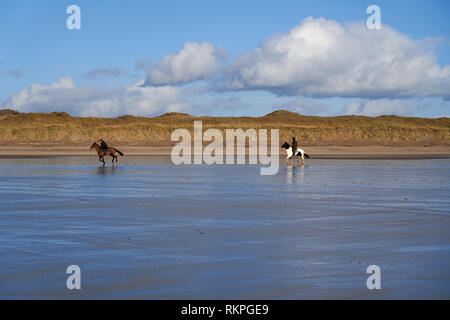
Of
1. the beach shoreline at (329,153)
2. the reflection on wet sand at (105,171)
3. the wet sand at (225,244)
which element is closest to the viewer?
the wet sand at (225,244)

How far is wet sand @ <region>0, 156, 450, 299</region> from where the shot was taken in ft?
25.7

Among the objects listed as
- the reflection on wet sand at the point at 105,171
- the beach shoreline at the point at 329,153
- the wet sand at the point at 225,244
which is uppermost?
the beach shoreline at the point at 329,153

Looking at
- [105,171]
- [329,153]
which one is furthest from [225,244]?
[329,153]

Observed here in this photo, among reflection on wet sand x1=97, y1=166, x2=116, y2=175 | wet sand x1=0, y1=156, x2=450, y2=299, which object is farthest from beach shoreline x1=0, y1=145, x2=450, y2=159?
wet sand x1=0, y1=156, x2=450, y2=299

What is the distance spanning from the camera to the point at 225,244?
10773 millimetres

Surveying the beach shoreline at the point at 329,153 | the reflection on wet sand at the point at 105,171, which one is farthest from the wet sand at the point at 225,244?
the beach shoreline at the point at 329,153

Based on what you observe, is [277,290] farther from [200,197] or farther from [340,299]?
[200,197]

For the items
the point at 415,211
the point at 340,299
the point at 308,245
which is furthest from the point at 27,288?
the point at 415,211

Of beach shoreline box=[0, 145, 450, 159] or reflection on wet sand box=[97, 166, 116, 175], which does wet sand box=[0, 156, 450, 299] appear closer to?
reflection on wet sand box=[97, 166, 116, 175]

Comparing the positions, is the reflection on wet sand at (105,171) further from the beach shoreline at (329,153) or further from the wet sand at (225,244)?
the beach shoreline at (329,153)

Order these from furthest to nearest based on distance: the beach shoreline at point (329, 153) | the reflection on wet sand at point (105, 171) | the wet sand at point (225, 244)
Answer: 1. the beach shoreline at point (329, 153)
2. the reflection on wet sand at point (105, 171)
3. the wet sand at point (225, 244)

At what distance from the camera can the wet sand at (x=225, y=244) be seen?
7.83m
